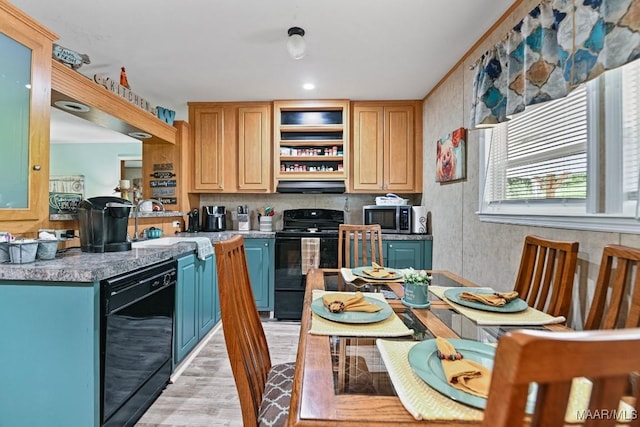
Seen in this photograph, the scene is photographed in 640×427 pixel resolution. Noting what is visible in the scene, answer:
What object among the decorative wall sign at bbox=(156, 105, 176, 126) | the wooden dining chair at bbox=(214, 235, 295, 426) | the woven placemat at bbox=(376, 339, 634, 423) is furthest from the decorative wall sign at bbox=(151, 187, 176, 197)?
the woven placemat at bbox=(376, 339, 634, 423)

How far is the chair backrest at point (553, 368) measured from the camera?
301 mm

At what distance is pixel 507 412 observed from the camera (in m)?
0.31

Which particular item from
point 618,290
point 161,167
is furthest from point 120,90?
point 618,290

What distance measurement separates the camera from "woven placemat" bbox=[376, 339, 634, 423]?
1.95ft

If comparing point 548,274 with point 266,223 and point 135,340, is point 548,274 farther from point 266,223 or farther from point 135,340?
point 266,223

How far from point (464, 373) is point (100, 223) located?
2.00 m

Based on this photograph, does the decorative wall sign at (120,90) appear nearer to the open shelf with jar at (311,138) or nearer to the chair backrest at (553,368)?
the open shelf with jar at (311,138)

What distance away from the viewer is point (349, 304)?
118 cm

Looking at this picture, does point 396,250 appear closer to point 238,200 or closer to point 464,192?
point 464,192

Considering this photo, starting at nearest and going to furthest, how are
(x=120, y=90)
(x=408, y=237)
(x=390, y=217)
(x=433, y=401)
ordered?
(x=433, y=401) → (x=120, y=90) → (x=408, y=237) → (x=390, y=217)

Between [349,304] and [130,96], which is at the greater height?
[130,96]

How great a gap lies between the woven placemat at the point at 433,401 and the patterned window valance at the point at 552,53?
1.16 m

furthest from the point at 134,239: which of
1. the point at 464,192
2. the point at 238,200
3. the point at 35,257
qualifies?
the point at 464,192

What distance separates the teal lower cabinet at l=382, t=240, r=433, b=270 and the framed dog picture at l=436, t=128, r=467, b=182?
28.6 inches
